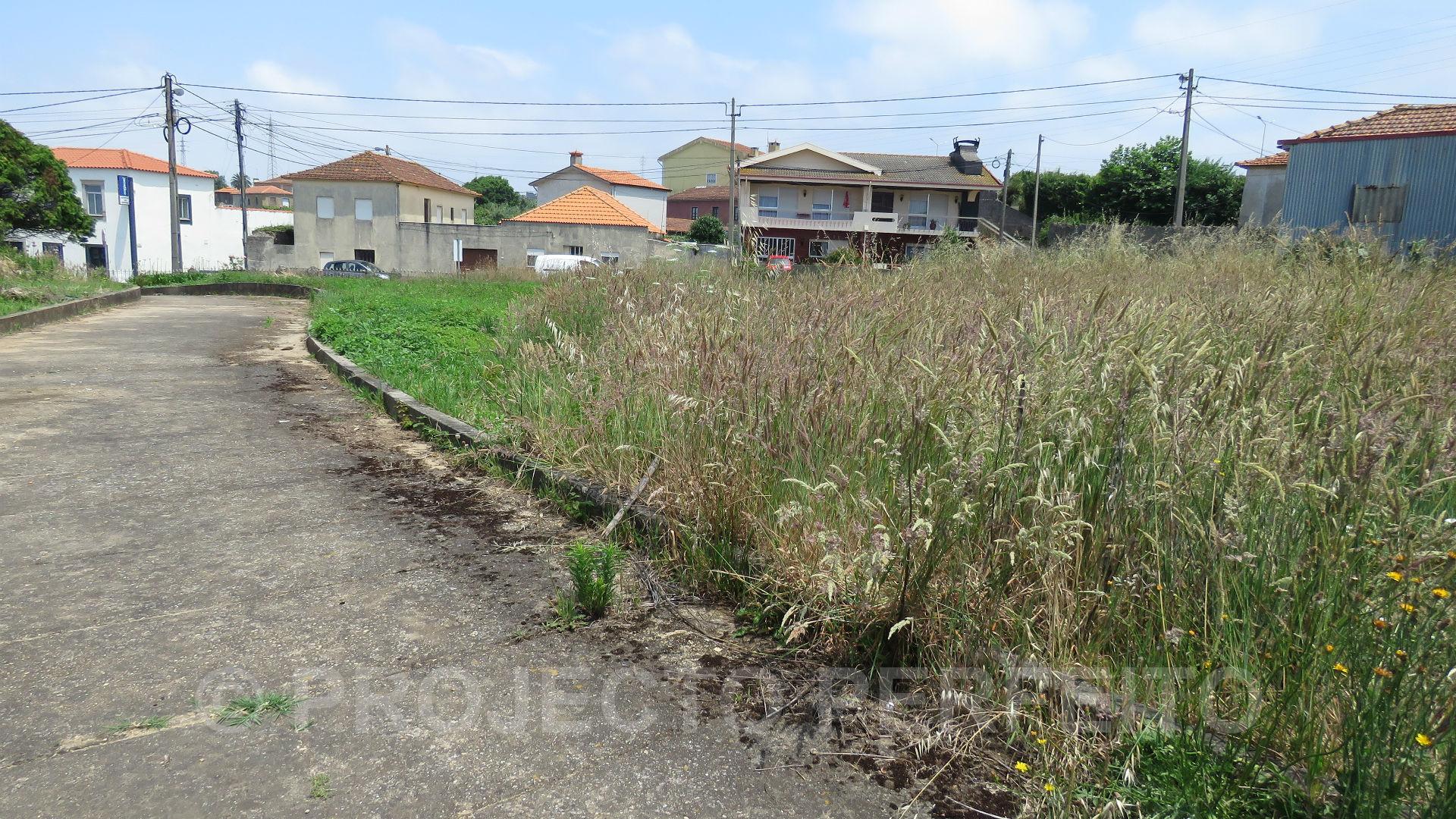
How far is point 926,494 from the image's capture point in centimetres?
282

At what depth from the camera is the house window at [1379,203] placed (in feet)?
80.9

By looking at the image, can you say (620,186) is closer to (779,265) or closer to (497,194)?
(497,194)

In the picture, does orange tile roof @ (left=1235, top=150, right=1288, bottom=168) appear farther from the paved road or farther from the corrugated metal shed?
the paved road

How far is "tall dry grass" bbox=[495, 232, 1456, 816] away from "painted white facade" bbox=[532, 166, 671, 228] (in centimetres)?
6607

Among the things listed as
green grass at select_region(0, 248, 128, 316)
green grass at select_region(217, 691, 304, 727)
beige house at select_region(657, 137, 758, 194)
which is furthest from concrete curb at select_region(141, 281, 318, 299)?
beige house at select_region(657, 137, 758, 194)

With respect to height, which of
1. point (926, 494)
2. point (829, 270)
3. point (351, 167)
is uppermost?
point (351, 167)

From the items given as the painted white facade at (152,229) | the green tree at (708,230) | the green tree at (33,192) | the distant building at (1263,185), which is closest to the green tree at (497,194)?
the painted white facade at (152,229)

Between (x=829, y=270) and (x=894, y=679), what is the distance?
15.7ft

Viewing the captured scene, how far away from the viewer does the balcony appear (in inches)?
2058

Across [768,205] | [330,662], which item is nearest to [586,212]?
[768,205]

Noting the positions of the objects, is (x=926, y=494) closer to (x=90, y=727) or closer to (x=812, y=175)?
(x=90, y=727)

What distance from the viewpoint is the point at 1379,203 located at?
25047mm

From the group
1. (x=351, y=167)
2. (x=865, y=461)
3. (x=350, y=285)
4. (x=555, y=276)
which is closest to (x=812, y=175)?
(x=351, y=167)

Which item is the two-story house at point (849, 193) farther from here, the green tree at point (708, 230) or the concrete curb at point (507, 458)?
the concrete curb at point (507, 458)
